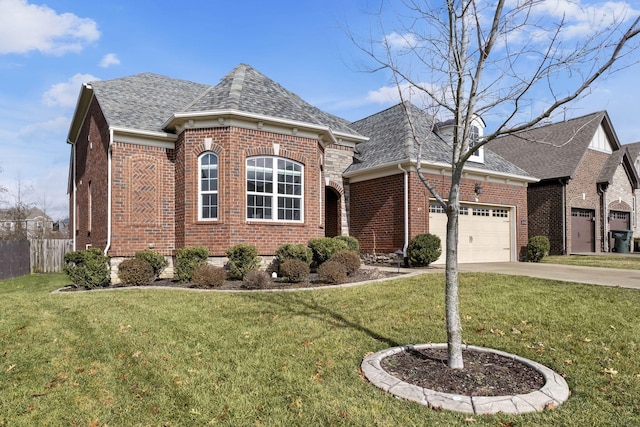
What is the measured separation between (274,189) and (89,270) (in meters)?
5.45

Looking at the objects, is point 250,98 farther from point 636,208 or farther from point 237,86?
point 636,208

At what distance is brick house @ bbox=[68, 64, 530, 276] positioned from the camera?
11914 millimetres

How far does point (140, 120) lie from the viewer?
43.2 feet

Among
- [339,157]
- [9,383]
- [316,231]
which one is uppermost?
[339,157]

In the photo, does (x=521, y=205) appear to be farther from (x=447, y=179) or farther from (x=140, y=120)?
(x=140, y=120)

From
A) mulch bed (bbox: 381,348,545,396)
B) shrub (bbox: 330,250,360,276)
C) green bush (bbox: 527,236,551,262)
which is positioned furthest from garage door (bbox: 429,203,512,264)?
mulch bed (bbox: 381,348,545,396)

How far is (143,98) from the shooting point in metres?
15.0

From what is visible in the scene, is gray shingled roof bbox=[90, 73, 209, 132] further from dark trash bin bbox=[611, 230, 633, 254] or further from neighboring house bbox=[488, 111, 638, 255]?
dark trash bin bbox=[611, 230, 633, 254]

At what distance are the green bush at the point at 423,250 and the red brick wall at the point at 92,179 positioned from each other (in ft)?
33.0

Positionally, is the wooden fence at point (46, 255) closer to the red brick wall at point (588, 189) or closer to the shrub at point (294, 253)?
the shrub at point (294, 253)

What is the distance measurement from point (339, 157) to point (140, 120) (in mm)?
7702

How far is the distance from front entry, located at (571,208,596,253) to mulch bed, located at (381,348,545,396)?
788 inches

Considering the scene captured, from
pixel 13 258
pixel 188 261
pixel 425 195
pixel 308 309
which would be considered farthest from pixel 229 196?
pixel 13 258

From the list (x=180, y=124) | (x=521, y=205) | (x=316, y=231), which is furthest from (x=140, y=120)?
(x=521, y=205)
